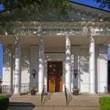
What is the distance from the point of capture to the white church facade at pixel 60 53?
102 feet

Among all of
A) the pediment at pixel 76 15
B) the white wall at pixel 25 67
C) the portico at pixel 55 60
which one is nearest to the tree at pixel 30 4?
the pediment at pixel 76 15

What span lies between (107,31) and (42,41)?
474 cm

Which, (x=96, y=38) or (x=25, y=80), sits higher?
(x=96, y=38)

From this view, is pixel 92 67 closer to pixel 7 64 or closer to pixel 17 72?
pixel 17 72

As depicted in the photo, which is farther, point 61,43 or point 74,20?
point 61,43

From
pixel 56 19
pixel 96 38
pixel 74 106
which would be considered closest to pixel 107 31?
pixel 96 38

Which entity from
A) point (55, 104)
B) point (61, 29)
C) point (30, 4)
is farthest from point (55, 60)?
point (30, 4)

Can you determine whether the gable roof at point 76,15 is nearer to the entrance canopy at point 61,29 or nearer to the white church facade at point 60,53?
the white church facade at point 60,53

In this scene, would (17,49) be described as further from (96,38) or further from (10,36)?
(96,38)

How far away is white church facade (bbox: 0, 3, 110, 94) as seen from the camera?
1227 inches

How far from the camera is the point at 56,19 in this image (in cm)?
3166

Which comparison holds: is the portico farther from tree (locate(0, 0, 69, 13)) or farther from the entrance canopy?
tree (locate(0, 0, 69, 13))

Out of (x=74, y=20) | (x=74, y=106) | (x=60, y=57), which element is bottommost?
(x=74, y=106)

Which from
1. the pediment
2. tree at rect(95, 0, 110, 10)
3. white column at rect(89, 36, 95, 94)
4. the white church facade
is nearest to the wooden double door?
the white church facade
